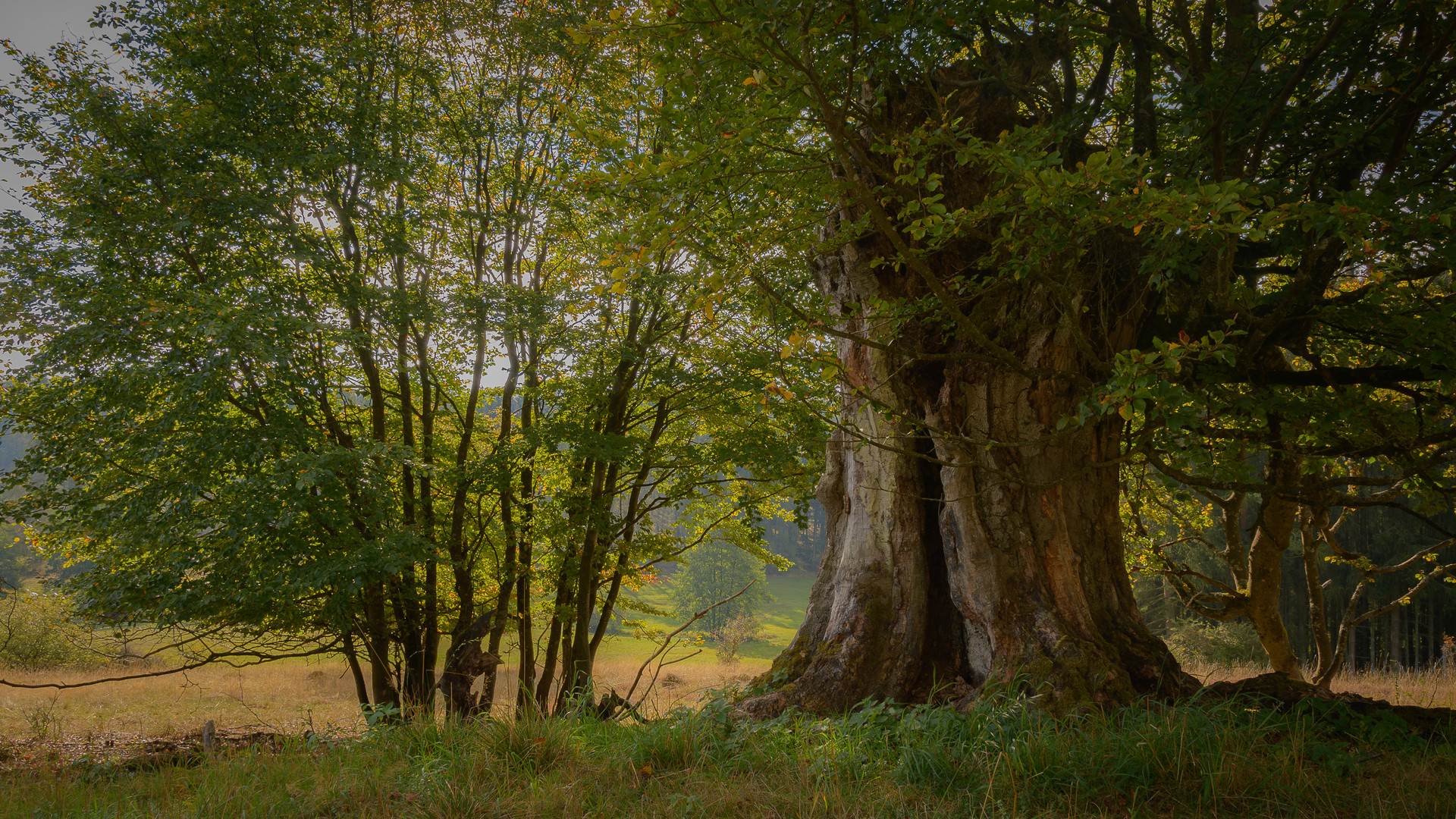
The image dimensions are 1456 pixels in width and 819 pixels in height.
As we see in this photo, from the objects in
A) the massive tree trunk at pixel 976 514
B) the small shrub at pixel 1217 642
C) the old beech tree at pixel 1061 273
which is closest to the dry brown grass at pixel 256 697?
the massive tree trunk at pixel 976 514

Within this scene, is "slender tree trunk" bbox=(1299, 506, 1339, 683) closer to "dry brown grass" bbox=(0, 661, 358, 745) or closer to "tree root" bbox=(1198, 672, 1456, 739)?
"tree root" bbox=(1198, 672, 1456, 739)

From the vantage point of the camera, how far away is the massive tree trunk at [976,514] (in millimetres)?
4465

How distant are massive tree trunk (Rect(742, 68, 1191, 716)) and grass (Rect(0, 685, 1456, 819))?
74 cm

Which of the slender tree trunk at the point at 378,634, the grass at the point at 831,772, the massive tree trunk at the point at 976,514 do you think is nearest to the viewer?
the grass at the point at 831,772

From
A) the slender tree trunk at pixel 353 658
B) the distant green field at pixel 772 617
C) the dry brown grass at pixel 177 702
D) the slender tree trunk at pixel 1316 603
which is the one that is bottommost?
the distant green field at pixel 772 617

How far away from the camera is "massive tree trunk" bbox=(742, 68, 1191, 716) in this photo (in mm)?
4465

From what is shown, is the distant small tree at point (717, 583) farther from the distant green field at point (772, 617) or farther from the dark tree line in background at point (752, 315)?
the dark tree line in background at point (752, 315)

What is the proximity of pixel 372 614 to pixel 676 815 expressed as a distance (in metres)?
6.98

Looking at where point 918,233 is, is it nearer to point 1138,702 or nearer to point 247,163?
point 1138,702

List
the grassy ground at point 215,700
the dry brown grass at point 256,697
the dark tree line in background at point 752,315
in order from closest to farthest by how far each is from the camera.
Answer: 1. the dark tree line in background at point 752,315
2. the dry brown grass at point 256,697
3. the grassy ground at point 215,700

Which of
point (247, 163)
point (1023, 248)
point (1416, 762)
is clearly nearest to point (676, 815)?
point (1416, 762)

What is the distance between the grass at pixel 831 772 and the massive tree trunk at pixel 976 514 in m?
0.74

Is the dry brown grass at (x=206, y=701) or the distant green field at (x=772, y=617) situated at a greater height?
the dry brown grass at (x=206, y=701)

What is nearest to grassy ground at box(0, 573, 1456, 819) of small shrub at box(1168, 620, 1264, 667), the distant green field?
the distant green field
